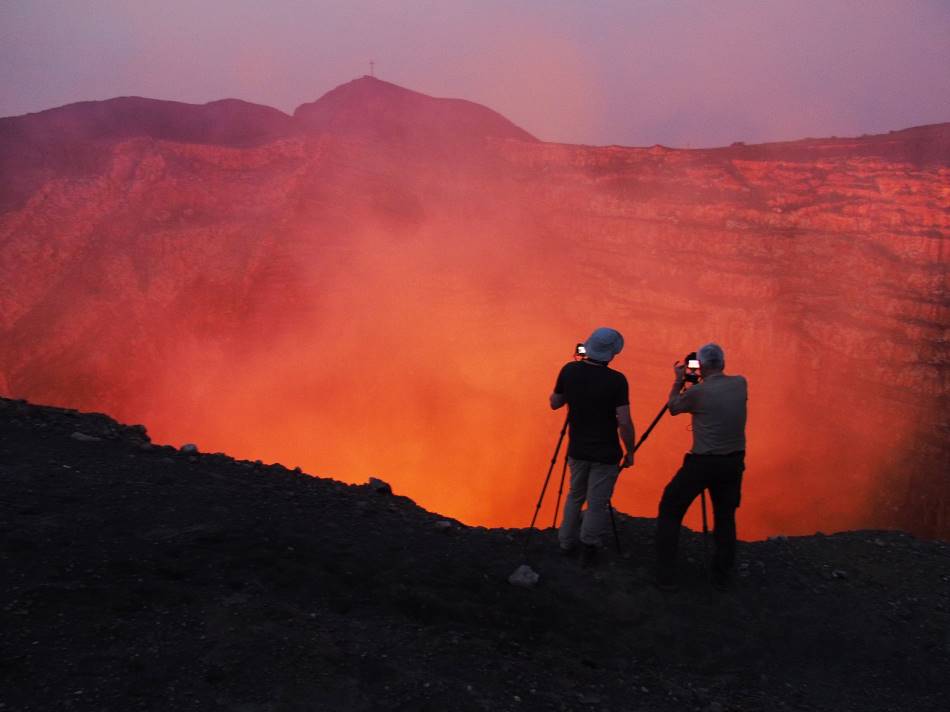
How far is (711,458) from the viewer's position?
5.23m

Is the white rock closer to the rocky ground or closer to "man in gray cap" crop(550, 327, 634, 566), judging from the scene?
the rocky ground

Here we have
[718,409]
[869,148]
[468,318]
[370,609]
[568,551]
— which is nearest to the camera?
[370,609]

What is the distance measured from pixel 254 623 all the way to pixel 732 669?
3.18 metres

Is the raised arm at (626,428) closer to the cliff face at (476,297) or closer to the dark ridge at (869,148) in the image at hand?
the cliff face at (476,297)

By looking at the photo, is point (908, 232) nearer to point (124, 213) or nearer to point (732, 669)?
point (732, 669)

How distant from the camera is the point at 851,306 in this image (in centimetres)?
2220

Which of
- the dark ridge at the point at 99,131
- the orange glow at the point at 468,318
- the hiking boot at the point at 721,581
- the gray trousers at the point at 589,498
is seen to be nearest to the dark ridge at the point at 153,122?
the dark ridge at the point at 99,131

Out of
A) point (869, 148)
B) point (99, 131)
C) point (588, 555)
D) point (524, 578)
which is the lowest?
point (524, 578)

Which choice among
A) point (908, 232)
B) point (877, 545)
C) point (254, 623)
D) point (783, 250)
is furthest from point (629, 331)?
point (254, 623)

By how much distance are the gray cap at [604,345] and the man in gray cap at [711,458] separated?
504mm

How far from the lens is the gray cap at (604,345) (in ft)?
17.4

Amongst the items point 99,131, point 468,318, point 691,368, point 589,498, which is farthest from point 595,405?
point 99,131

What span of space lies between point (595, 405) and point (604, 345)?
48 centimetres

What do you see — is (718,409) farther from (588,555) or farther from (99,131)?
(99,131)
